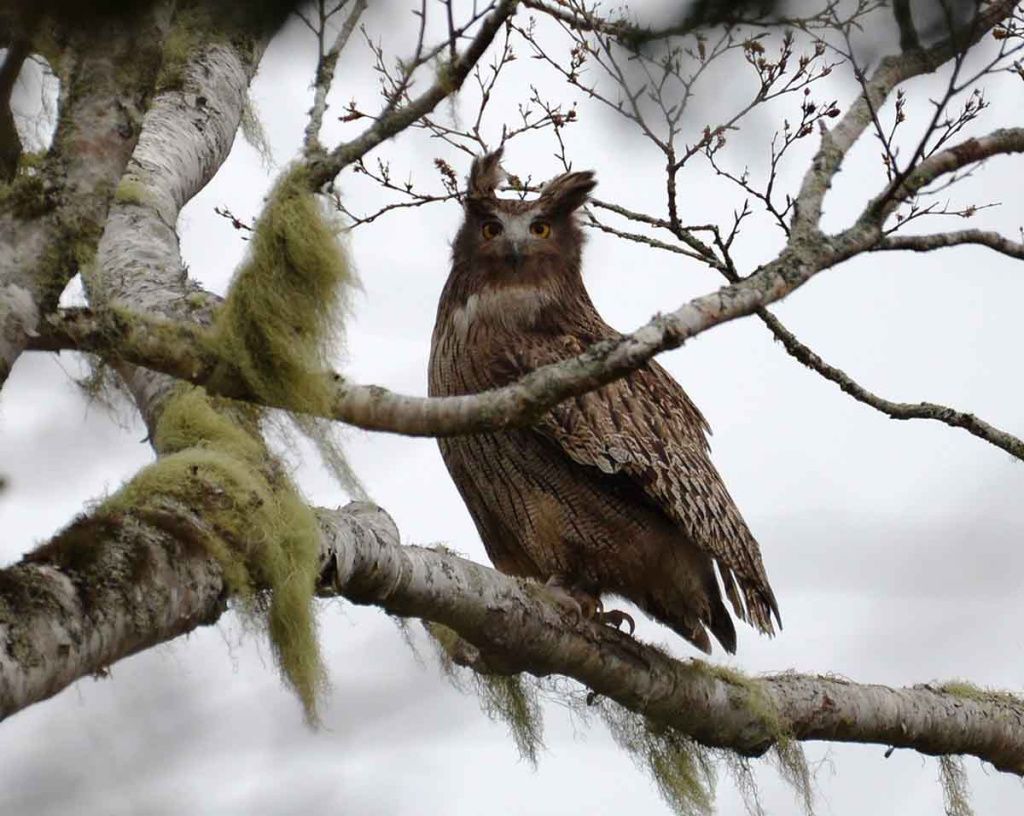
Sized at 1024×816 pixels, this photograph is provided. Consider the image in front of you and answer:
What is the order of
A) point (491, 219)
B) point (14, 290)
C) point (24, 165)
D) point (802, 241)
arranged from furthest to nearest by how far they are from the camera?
1. point (491, 219)
2. point (802, 241)
3. point (24, 165)
4. point (14, 290)

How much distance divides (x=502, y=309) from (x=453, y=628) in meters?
1.73

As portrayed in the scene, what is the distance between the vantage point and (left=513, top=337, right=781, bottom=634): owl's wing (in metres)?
4.86

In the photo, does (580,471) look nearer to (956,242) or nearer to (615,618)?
(615,618)

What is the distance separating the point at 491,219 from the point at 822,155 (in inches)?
69.7

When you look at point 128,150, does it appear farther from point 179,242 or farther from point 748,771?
point 748,771

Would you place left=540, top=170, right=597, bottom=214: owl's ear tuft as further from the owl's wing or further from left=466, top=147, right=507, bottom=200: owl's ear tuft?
the owl's wing

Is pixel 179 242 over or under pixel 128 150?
over

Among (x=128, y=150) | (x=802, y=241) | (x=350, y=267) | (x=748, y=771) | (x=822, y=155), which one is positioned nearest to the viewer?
(x=128, y=150)

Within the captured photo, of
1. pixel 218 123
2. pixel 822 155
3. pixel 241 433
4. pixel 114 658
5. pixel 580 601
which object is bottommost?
pixel 114 658

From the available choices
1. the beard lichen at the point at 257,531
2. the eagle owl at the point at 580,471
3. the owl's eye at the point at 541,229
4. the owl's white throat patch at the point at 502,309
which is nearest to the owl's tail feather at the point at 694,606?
the eagle owl at the point at 580,471

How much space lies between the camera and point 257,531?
3068 millimetres

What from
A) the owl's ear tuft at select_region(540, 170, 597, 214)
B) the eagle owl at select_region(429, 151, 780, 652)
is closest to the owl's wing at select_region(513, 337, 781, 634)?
the eagle owl at select_region(429, 151, 780, 652)

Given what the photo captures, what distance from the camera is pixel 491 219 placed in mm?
5590

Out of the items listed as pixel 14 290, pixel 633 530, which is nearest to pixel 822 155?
pixel 633 530
